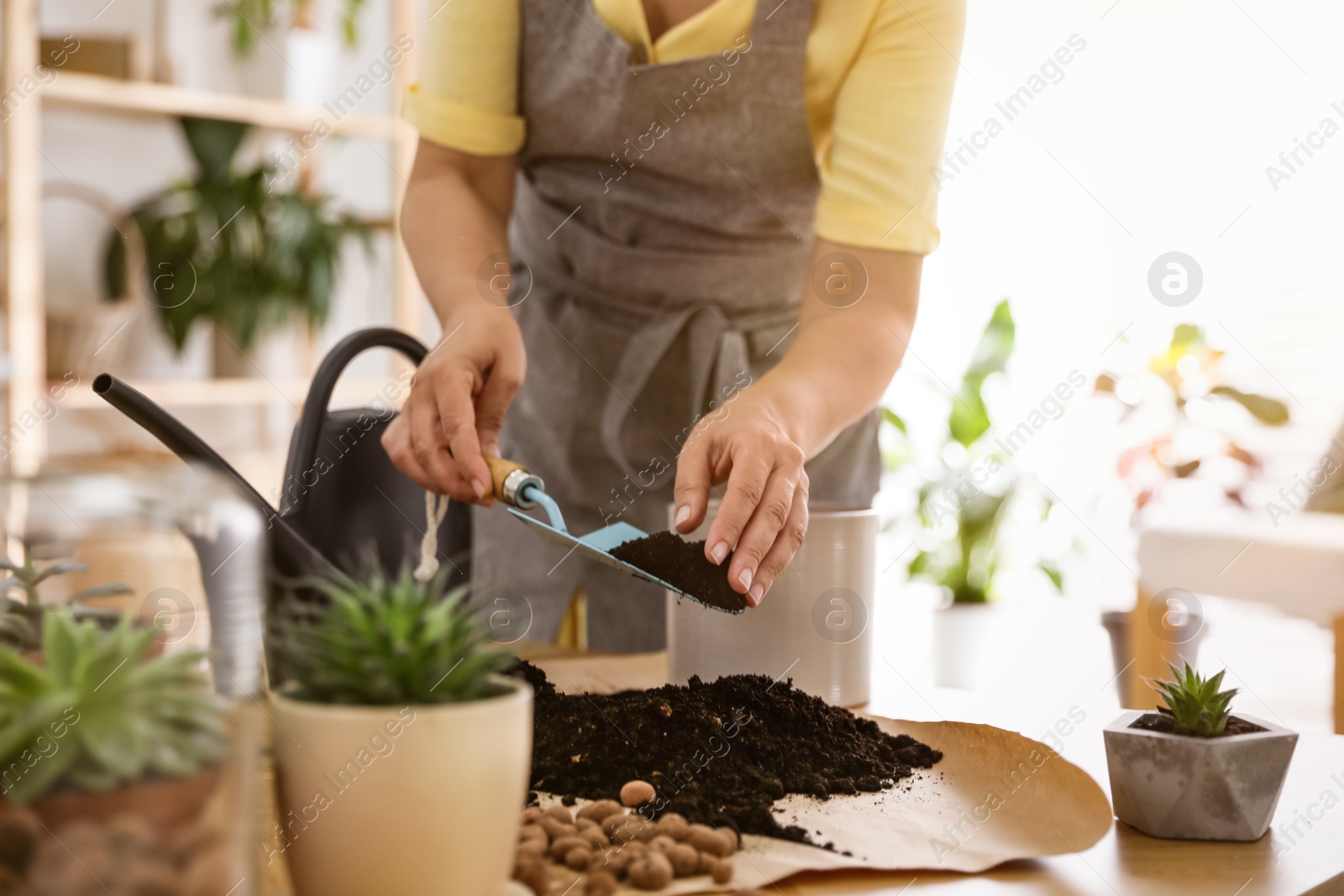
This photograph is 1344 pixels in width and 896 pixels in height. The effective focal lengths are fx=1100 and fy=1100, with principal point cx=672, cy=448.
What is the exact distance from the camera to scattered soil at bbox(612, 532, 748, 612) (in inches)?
32.3

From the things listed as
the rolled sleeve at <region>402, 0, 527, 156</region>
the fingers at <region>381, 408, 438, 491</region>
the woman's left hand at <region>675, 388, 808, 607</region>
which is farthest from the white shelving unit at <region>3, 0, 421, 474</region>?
the woman's left hand at <region>675, 388, 808, 607</region>

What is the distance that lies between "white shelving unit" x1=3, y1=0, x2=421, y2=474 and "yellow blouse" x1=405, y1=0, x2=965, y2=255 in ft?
3.47

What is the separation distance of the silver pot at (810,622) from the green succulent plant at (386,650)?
1.39 feet

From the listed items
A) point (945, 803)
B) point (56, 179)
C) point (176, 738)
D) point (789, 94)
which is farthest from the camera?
point (56, 179)

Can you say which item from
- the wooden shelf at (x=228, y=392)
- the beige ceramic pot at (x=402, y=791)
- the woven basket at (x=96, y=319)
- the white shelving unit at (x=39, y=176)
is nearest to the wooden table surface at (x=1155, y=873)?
the beige ceramic pot at (x=402, y=791)

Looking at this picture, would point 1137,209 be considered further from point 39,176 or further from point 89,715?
point 89,715

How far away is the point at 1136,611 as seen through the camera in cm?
254

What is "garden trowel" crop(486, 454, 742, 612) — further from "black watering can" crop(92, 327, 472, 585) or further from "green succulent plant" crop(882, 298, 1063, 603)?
"green succulent plant" crop(882, 298, 1063, 603)

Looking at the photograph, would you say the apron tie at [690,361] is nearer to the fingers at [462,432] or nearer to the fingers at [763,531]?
the fingers at [462,432]

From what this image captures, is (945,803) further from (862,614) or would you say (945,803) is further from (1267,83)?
(1267,83)

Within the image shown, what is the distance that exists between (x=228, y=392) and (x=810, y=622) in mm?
2012

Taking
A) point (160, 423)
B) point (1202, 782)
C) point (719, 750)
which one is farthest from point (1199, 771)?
point (160, 423)

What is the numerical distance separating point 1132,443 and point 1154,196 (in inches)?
25.1

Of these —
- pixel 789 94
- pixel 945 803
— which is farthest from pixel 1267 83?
pixel 945 803
